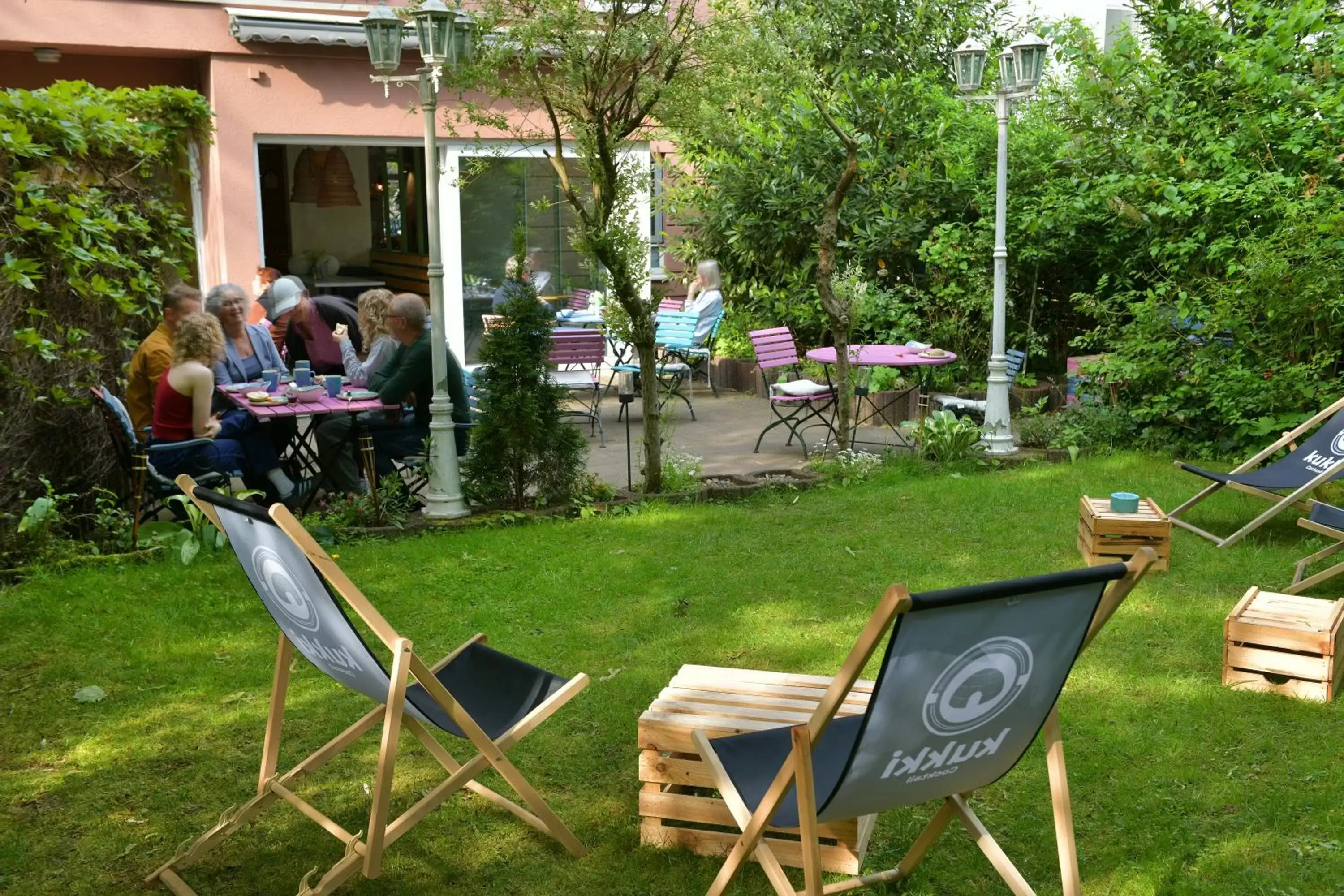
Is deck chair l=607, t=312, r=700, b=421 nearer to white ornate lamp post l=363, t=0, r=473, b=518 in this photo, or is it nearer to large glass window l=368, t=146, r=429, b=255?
white ornate lamp post l=363, t=0, r=473, b=518

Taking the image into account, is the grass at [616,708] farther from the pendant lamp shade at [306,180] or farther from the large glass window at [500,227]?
the pendant lamp shade at [306,180]

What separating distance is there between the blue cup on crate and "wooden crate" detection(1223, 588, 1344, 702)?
1.50 meters

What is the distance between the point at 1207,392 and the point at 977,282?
9.43 feet

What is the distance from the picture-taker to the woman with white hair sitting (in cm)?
1178

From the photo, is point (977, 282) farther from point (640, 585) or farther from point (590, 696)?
point (590, 696)

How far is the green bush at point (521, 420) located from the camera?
7.20 metres

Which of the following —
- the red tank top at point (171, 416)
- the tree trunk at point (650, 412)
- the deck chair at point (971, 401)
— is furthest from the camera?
the deck chair at point (971, 401)

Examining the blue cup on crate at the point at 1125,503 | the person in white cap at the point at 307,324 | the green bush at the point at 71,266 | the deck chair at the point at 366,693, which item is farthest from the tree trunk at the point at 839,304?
the deck chair at the point at 366,693

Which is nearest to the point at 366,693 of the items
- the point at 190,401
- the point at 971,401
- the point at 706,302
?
the point at 190,401

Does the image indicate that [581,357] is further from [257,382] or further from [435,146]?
[435,146]

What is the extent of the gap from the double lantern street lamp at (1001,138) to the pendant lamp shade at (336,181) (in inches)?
312

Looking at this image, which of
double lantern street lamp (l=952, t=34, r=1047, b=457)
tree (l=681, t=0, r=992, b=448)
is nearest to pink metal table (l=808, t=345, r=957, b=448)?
double lantern street lamp (l=952, t=34, r=1047, b=457)

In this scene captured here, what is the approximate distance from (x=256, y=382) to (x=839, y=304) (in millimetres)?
3826

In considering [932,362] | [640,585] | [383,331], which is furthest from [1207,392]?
[383,331]
